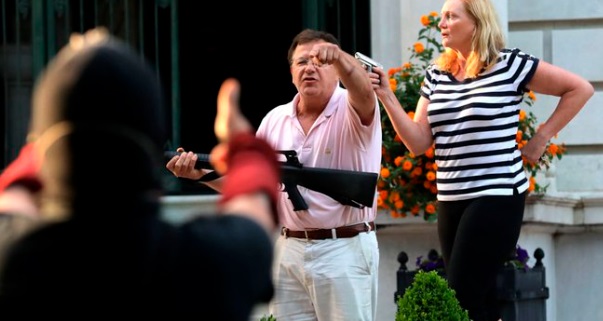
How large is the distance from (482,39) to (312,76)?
0.78 metres

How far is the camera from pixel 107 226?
2.27 meters

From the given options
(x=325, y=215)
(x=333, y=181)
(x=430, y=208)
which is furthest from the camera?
(x=430, y=208)

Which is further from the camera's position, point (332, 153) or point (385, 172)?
point (385, 172)

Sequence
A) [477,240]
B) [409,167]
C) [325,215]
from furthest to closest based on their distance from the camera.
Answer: [409,167], [477,240], [325,215]

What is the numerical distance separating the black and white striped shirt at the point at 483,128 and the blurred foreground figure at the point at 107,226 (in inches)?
137

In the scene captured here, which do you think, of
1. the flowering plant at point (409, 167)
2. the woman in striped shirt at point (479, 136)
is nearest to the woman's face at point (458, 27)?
the woman in striped shirt at point (479, 136)

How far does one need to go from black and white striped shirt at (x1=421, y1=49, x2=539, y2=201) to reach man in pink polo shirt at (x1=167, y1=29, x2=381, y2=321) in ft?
1.38

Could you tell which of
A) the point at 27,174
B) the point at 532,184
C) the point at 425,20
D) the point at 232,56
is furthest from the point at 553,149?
the point at 27,174

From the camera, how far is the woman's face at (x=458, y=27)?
5.82m

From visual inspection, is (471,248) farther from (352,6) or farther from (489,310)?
(352,6)

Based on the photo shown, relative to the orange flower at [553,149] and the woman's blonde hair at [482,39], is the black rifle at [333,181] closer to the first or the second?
the woman's blonde hair at [482,39]

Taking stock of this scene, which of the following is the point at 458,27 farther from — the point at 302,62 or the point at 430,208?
the point at 430,208

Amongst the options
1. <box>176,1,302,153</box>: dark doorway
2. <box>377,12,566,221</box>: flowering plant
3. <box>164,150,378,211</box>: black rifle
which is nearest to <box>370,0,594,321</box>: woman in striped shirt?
<box>164,150,378,211</box>: black rifle

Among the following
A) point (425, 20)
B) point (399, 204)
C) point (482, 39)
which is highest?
point (425, 20)
